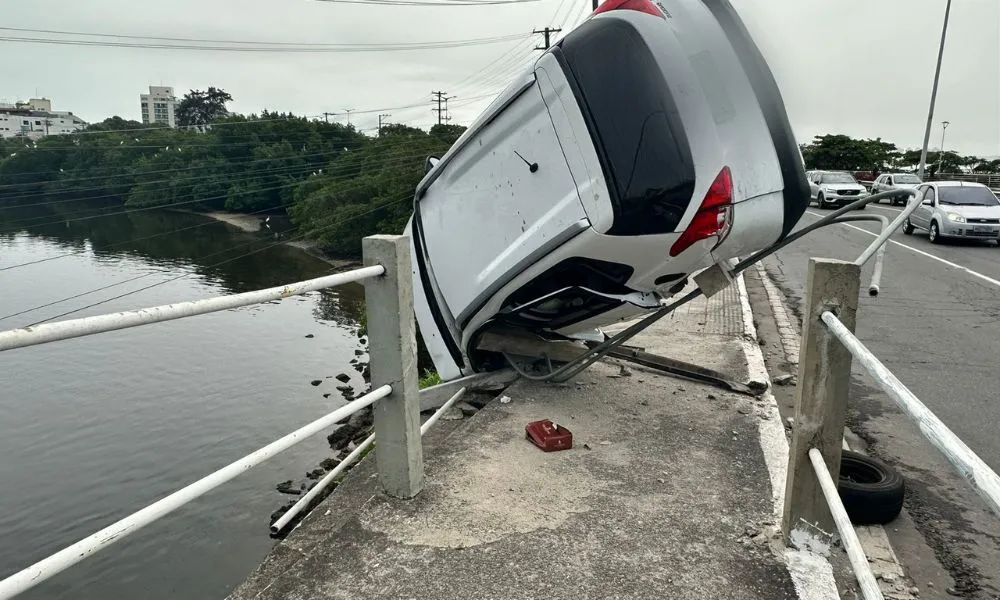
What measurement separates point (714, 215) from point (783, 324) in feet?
18.0

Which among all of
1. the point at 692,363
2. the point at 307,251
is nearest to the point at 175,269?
the point at 307,251

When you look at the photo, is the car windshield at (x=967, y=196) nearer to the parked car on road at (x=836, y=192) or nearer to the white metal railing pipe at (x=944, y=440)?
the parked car on road at (x=836, y=192)

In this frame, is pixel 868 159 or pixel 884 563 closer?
pixel 884 563

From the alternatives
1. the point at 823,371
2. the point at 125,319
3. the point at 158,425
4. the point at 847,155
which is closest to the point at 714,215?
the point at 823,371

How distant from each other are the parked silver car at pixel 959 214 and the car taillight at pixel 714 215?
14171 mm

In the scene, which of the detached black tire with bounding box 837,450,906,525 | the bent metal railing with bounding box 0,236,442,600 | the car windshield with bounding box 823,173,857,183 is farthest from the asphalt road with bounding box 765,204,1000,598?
the car windshield with bounding box 823,173,857,183

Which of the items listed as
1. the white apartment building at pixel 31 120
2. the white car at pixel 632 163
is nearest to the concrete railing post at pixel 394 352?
the white car at pixel 632 163

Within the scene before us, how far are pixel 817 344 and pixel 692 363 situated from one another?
3.30m

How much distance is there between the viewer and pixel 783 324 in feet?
27.0

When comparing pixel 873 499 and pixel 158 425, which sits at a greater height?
pixel 873 499

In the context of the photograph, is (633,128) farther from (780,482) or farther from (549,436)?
(780,482)

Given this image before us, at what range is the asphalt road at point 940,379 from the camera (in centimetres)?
342

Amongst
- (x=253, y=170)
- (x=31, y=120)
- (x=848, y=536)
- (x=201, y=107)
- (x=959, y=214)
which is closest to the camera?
(x=848, y=536)

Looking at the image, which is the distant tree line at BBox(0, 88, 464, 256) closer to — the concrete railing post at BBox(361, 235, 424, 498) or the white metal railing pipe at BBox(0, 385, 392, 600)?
the concrete railing post at BBox(361, 235, 424, 498)
